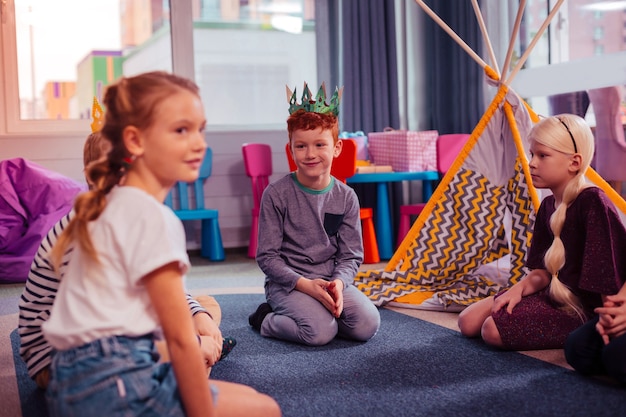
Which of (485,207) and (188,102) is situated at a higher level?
(188,102)

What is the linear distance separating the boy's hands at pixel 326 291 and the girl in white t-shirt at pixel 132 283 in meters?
0.93

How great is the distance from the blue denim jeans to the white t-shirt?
0.02 meters

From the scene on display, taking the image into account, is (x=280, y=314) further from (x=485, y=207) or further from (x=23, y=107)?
(x=23, y=107)

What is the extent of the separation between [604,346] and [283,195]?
0.99m

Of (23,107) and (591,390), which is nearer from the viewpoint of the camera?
(591,390)

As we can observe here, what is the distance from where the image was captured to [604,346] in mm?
1560

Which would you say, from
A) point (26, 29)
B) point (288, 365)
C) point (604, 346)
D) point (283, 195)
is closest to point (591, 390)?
point (604, 346)

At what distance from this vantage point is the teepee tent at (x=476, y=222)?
2.46 metres

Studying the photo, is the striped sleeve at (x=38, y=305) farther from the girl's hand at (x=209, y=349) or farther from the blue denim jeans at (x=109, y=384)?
the blue denim jeans at (x=109, y=384)

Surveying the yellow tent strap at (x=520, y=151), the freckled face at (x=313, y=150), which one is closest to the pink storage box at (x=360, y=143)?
the yellow tent strap at (x=520, y=151)

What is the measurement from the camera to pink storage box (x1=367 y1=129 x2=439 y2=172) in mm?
3641

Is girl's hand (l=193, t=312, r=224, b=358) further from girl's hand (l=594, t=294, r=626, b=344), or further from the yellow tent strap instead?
the yellow tent strap

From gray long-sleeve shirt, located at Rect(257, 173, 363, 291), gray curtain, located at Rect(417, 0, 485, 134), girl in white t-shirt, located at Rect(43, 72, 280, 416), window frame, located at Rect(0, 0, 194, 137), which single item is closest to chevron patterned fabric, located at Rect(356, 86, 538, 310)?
gray long-sleeve shirt, located at Rect(257, 173, 363, 291)

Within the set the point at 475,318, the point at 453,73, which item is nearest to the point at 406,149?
the point at 453,73
